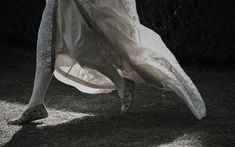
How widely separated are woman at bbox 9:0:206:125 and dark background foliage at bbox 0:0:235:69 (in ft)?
8.06

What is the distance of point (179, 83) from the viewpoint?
442 cm

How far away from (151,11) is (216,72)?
1.15 m

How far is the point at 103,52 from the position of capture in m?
4.34

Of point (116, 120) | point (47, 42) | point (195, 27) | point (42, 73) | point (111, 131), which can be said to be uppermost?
point (47, 42)

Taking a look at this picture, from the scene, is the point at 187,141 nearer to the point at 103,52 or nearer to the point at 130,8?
the point at 103,52

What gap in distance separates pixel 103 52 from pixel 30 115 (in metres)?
0.69

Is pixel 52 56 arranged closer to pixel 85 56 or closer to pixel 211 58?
pixel 85 56

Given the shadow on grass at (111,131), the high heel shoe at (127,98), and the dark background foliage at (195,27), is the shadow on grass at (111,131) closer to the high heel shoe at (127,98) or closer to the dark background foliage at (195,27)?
the high heel shoe at (127,98)

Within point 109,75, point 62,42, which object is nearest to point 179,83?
point 109,75

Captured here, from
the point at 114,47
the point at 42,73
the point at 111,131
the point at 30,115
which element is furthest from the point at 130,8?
the point at 30,115

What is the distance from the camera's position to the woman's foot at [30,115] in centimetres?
427

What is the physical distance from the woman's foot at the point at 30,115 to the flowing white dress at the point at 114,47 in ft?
1.19

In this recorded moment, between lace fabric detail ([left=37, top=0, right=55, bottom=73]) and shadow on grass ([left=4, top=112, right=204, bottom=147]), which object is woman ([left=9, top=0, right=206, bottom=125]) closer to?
lace fabric detail ([left=37, top=0, right=55, bottom=73])

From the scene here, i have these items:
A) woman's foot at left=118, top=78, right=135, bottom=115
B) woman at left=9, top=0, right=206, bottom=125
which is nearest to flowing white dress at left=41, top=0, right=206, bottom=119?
woman at left=9, top=0, right=206, bottom=125
